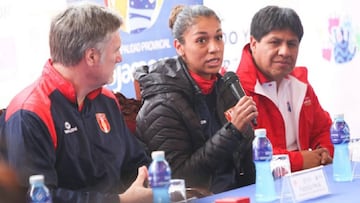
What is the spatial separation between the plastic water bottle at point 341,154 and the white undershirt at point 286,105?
75cm

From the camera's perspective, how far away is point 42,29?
13.8 ft

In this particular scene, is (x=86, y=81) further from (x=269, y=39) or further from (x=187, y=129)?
(x=269, y=39)

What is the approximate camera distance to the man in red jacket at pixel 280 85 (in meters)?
3.09

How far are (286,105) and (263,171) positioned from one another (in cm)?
114

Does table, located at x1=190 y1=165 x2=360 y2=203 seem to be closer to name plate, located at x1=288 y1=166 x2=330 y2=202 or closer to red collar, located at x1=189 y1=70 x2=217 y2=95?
name plate, located at x1=288 y1=166 x2=330 y2=202

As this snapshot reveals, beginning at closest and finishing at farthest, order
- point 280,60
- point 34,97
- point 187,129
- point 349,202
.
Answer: point 349,202, point 34,97, point 187,129, point 280,60

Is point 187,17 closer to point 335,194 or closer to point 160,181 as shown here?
point 335,194

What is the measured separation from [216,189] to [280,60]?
74cm

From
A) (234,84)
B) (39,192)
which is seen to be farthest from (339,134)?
(39,192)

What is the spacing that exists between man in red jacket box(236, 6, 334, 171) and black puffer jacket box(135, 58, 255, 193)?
0.90 ft

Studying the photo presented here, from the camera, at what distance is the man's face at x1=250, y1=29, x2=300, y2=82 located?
3135 millimetres

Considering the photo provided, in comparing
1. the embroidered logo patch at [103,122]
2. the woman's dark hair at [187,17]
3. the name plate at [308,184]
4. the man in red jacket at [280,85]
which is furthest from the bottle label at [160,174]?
the man in red jacket at [280,85]

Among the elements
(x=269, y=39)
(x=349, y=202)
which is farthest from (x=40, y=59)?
(x=349, y=202)

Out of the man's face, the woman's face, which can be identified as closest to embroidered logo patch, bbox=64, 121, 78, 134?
the woman's face
